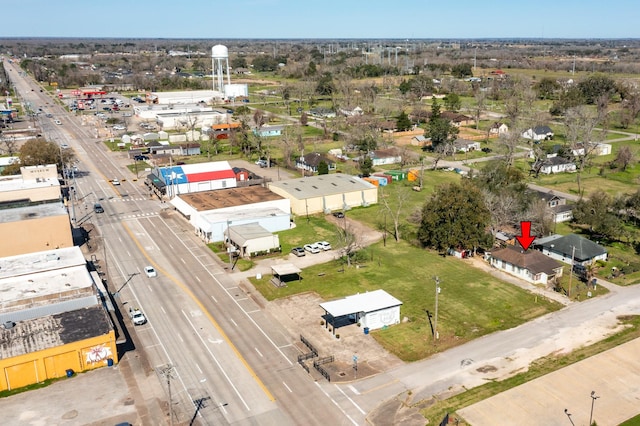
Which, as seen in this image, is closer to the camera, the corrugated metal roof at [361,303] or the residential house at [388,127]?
the corrugated metal roof at [361,303]

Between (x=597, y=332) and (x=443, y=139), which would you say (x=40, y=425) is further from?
(x=443, y=139)

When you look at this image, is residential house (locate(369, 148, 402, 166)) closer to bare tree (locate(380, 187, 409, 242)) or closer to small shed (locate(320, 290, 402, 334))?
bare tree (locate(380, 187, 409, 242))

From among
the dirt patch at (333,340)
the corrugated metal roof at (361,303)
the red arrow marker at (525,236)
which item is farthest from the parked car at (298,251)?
the red arrow marker at (525,236)

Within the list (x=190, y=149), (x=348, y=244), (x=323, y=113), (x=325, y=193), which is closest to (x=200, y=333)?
(x=348, y=244)

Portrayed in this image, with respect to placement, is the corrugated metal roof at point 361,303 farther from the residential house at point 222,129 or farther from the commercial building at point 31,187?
the residential house at point 222,129

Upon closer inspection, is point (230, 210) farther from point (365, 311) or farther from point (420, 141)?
point (420, 141)
